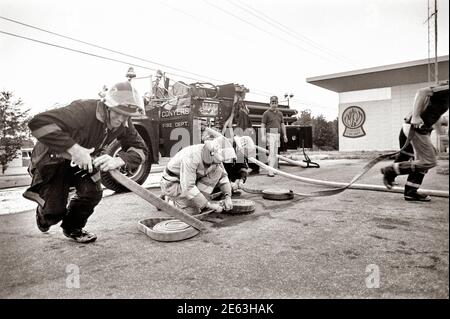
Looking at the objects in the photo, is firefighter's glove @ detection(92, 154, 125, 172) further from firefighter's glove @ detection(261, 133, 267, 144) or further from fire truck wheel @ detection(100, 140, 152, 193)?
firefighter's glove @ detection(261, 133, 267, 144)

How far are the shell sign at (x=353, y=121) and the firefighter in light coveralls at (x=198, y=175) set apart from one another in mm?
1601

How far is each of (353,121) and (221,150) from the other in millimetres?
1722

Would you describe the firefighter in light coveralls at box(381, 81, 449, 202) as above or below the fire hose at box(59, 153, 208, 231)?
above

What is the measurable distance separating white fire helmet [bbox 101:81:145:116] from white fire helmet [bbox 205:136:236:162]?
121 cm

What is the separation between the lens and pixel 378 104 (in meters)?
1.11

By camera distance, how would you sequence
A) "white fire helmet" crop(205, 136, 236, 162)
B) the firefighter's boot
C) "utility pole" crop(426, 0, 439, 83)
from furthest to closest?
"white fire helmet" crop(205, 136, 236, 162), the firefighter's boot, "utility pole" crop(426, 0, 439, 83)

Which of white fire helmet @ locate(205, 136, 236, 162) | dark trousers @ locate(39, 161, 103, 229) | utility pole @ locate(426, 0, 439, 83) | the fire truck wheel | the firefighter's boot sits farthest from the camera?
the fire truck wheel

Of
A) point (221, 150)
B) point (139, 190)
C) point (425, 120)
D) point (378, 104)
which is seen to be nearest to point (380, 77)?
point (378, 104)

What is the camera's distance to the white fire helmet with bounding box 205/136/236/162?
2723 mm

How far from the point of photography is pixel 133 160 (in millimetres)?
2055

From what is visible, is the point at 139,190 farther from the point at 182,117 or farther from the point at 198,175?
the point at 182,117

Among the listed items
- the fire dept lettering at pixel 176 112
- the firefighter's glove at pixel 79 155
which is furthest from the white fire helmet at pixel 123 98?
the fire dept lettering at pixel 176 112

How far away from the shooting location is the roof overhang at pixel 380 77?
101 centimetres

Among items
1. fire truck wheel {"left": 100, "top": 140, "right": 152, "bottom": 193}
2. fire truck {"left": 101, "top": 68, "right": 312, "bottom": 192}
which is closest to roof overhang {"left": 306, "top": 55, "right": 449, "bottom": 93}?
fire truck wheel {"left": 100, "top": 140, "right": 152, "bottom": 193}
